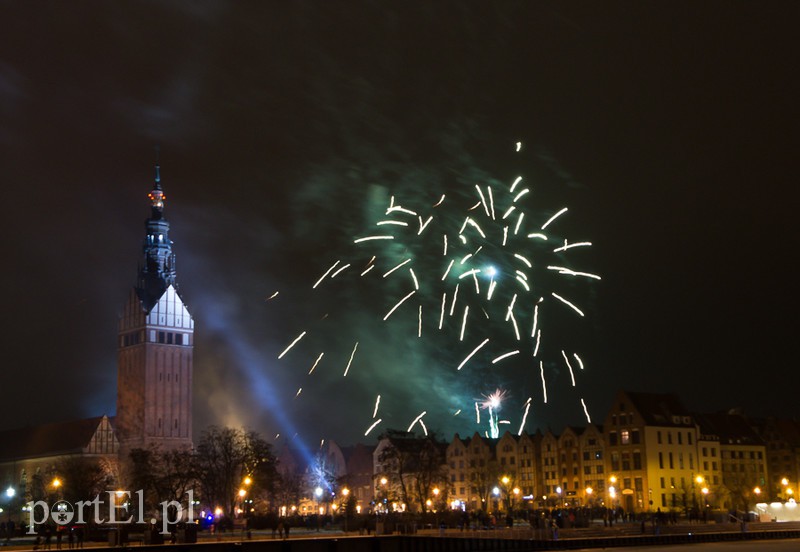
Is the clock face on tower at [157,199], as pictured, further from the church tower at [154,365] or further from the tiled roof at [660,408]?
the tiled roof at [660,408]

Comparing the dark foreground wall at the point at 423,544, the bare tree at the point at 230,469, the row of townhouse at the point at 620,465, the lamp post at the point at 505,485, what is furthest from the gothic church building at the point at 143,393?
the dark foreground wall at the point at 423,544

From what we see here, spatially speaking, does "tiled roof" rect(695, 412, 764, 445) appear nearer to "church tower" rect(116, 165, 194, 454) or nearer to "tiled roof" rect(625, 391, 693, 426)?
"tiled roof" rect(625, 391, 693, 426)

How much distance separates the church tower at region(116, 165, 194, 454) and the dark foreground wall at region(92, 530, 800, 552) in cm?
9314

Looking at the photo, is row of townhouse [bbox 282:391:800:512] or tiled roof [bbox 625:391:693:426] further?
tiled roof [bbox 625:391:693:426]

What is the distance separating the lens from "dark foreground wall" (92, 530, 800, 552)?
222ft

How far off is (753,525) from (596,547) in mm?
22732

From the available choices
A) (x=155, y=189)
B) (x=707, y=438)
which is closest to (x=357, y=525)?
(x=707, y=438)

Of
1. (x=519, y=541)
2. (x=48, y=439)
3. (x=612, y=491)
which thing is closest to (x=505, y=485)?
(x=612, y=491)

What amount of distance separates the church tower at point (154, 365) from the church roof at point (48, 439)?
527 cm

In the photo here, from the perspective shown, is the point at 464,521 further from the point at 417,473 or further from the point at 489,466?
the point at 489,466

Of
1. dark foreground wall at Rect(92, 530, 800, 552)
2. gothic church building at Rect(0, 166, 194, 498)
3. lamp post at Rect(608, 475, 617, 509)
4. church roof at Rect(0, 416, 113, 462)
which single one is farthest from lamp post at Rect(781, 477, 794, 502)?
church roof at Rect(0, 416, 113, 462)

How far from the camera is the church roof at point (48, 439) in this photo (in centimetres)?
16350


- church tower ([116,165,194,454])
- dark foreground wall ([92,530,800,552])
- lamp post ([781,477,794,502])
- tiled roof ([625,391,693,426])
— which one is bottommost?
dark foreground wall ([92,530,800,552])

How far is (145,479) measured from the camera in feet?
351
